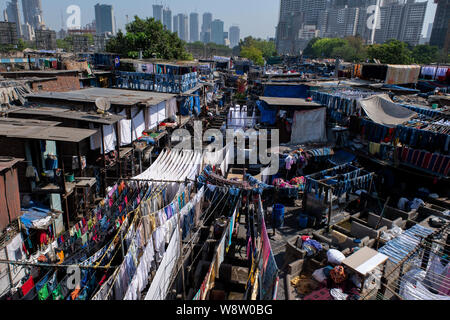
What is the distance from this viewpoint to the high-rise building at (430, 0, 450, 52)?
96.9 meters

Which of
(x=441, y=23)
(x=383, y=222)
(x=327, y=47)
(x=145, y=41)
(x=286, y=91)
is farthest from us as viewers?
(x=327, y=47)

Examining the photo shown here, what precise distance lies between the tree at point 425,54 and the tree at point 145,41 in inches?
2641

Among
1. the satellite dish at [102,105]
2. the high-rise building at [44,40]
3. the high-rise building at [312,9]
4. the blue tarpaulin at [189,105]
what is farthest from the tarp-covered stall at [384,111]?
the high-rise building at [312,9]

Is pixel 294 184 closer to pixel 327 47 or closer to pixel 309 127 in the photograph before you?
pixel 309 127

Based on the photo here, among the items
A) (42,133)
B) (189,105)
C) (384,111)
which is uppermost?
(384,111)

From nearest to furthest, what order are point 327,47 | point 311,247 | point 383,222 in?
point 311,247, point 383,222, point 327,47

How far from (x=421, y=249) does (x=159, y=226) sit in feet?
24.7

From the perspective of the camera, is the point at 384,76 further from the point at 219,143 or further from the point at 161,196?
the point at 161,196

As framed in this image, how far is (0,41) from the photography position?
221ft

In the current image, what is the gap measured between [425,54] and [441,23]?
35.1m

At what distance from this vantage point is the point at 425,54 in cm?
7694

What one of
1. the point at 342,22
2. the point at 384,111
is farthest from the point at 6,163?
the point at 342,22

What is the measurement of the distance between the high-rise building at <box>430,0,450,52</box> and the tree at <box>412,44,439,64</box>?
84.9ft
